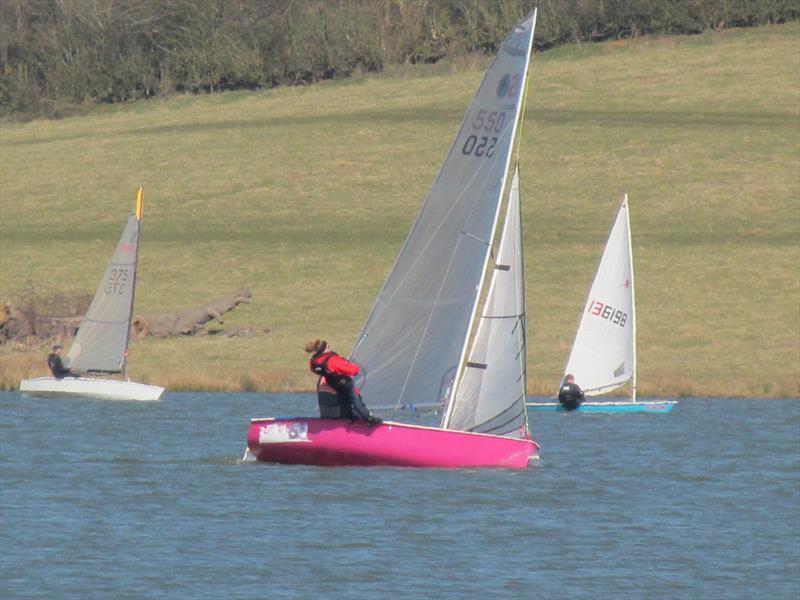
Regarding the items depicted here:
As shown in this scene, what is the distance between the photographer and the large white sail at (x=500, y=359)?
103ft

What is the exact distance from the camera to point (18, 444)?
1396 inches

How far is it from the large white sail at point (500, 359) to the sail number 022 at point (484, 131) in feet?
2.24

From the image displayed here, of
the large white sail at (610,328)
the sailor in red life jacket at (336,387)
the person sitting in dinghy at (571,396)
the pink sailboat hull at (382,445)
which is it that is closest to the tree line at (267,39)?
the large white sail at (610,328)

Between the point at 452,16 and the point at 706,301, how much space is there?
50.6 metres

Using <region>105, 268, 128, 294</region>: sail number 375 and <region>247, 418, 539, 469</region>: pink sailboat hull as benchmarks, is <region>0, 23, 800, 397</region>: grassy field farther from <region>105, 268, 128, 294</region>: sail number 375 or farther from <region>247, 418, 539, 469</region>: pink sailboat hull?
<region>247, 418, 539, 469</region>: pink sailboat hull

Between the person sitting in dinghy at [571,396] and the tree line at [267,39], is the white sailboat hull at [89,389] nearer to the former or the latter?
the person sitting in dinghy at [571,396]

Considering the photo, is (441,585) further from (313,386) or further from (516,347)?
(313,386)

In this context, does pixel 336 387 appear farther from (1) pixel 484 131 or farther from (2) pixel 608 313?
(2) pixel 608 313

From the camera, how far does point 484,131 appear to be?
31578 mm

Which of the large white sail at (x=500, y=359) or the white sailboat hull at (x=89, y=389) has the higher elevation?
the large white sail at (x=500, y=359)

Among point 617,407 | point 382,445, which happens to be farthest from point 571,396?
point 382,445

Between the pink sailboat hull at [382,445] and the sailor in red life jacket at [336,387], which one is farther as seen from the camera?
the pink sailboat hull at [382,445]

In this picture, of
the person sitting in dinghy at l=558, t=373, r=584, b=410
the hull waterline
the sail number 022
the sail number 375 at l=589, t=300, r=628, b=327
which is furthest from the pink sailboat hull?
the sail number 375 at l=589, t=300, r=628, b=327

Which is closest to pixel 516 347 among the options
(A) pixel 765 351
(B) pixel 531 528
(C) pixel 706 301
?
(B) pixel 531 528
